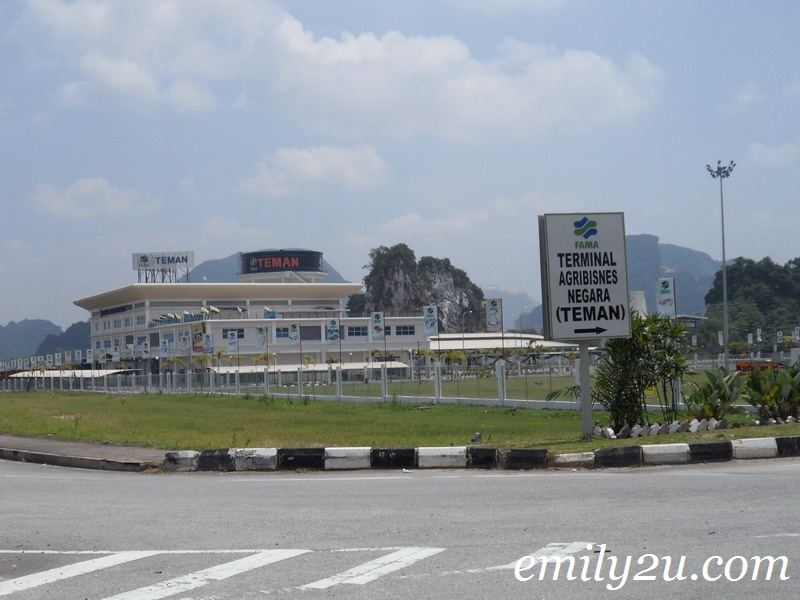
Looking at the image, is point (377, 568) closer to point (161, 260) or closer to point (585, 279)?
point (585, 279)

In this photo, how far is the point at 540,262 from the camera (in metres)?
16.2

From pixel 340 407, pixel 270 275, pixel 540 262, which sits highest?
pixel 270 275

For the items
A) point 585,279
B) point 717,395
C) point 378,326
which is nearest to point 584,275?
point 585,279

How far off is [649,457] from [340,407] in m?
30.0

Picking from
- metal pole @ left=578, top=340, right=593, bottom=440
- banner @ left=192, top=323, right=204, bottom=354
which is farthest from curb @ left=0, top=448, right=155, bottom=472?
banner @ left=192, top=323, right=204, bottom=354

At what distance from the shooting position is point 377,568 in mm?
6711

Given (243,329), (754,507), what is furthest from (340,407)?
(243,329)

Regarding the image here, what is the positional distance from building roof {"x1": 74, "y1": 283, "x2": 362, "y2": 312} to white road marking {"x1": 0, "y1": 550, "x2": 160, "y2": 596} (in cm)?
11012

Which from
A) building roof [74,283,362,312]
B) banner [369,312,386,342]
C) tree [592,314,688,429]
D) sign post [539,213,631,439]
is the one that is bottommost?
tree [592,314,688,429]

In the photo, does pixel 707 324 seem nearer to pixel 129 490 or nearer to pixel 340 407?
pixel 340 407

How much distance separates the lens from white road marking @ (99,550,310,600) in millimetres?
6250

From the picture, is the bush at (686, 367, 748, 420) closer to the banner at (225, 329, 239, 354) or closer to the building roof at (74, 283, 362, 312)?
Result: the banner at (225, 329, 239, 354)

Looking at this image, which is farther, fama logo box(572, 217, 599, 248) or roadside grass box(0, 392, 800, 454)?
fama logo box(572, 217, 599, 248)

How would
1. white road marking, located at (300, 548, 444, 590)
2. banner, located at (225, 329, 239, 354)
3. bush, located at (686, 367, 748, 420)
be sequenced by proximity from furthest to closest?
banner, located at (225, 329, 239, 354) → bush, located at (686, 367, 748, 420) → white road marking, located at (300, 548, 444, 590)
